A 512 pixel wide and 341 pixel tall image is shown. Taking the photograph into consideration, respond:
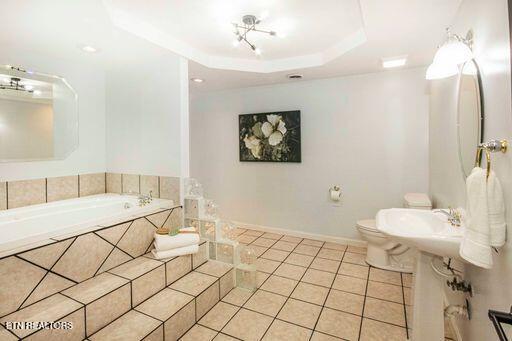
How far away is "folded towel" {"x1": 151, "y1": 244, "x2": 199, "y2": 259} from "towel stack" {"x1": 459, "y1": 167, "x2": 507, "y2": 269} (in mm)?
1873

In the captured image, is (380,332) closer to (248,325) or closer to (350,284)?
(350,284)

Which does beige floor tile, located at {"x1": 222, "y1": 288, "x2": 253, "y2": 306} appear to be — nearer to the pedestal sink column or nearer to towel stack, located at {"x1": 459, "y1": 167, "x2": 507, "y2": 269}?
the pedestal sink column

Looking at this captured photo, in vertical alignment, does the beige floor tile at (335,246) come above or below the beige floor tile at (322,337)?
above

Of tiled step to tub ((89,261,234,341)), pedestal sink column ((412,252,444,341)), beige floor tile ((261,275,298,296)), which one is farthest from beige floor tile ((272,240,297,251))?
pedestal sink column ((412,252,444,341))

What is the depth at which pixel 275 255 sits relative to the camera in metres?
3.13

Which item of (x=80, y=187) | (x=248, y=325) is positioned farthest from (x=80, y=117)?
(x=248, y=325)

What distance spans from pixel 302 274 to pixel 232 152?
6.98ft

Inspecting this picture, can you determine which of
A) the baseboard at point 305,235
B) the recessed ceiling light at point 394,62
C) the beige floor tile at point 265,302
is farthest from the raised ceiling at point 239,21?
the beige floor tile at point 265,302

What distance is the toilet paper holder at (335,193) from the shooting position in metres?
3.34

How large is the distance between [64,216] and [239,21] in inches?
92.9

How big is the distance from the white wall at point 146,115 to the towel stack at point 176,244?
692 millimetres

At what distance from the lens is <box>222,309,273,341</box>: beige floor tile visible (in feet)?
5.93

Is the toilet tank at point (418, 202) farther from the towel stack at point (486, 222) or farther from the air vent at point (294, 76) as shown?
the air vent at point (294, 76)

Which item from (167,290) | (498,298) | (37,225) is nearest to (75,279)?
(167,290)
